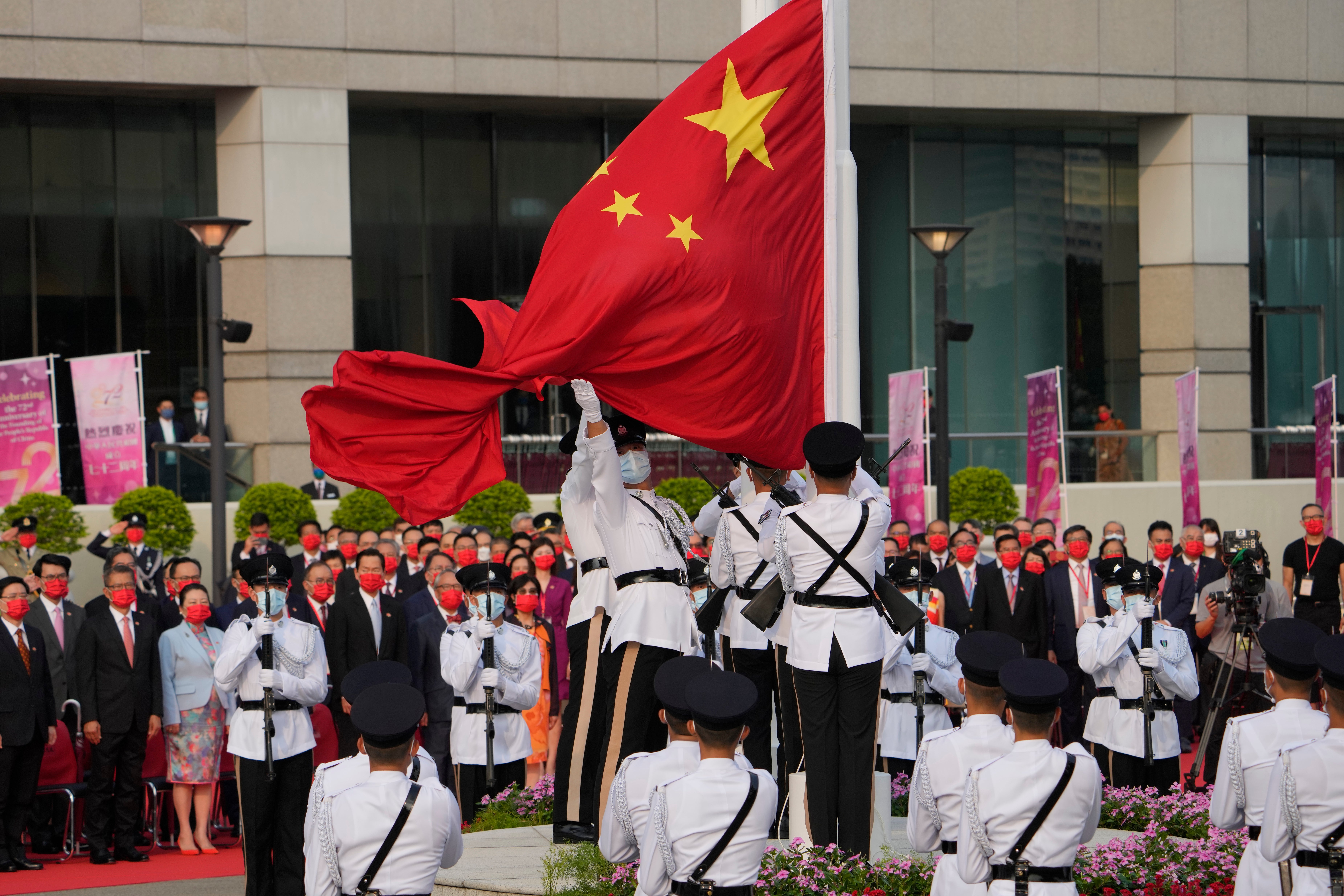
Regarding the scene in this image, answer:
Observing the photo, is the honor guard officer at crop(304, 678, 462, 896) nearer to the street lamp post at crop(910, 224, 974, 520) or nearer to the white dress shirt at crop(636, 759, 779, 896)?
the white dress shirt at crop(636, 759, 779, 896)

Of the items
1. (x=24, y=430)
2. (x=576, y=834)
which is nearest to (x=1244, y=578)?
(x=576, y=834)

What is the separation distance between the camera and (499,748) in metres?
11.0

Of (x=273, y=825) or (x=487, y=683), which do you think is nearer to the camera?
(x=273, y=825)

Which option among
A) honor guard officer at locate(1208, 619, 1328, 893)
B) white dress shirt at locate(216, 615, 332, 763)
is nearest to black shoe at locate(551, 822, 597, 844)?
white dress shirt at locate(216, 615, 332, 763)

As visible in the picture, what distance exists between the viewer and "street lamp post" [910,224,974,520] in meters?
17.5

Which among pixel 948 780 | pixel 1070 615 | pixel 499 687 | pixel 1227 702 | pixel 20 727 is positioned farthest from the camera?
pixel 1070 615

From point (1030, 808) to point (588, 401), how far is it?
3.31 meters

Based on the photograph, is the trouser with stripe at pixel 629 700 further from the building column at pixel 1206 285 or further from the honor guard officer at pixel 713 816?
the building column at pixel 1206 285

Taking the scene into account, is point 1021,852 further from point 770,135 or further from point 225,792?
point 225,792

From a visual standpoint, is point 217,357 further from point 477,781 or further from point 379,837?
point 379,837

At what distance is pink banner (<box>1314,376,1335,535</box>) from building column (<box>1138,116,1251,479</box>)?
242 inches

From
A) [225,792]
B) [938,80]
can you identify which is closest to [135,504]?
[225,792]

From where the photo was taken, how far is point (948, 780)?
5809 mm

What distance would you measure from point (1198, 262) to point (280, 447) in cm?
1371
